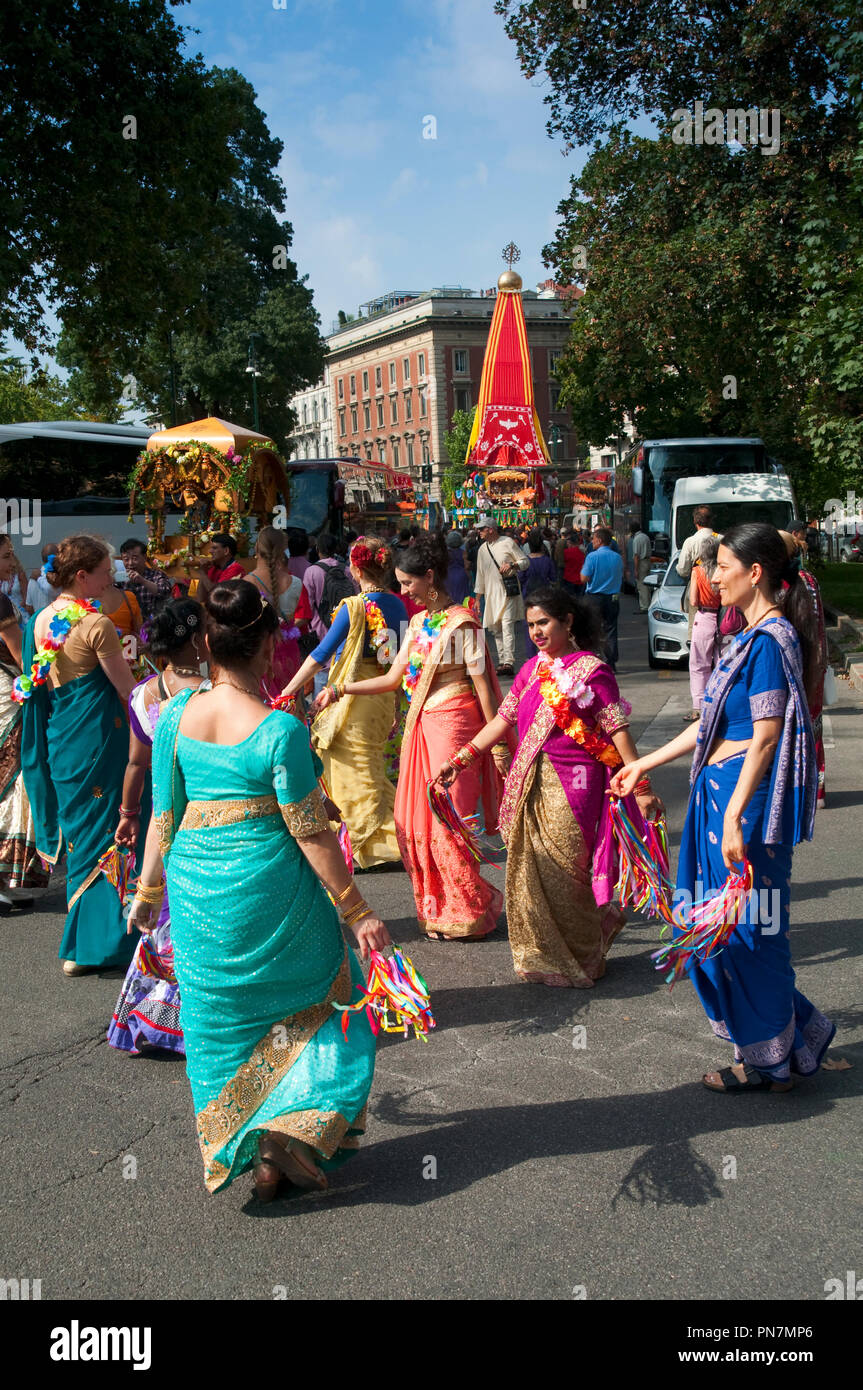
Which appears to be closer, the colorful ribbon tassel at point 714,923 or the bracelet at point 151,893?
the colorful ribbon tassel at point 714,923

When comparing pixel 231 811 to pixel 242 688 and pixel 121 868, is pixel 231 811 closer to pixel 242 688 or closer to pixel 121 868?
pixel 242 688

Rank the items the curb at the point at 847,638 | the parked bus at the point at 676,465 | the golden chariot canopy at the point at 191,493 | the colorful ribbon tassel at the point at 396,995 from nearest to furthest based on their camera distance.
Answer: the colorful ribbon tassel at the point at 396,995, the golden chariot canopy at the point at 191,493, the curb at the point at 847,638, the parked bus at the point at 676,465

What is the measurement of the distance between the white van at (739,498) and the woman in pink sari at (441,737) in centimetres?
1104

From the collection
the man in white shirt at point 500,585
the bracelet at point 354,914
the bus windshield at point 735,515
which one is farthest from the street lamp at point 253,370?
the bracelet at point 354,914

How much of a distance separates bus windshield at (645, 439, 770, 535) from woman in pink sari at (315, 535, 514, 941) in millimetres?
17667

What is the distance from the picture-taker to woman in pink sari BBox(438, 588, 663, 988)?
492 centimetres

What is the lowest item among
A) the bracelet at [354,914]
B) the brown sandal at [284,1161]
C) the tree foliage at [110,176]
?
the brown sandal at [284,1161]

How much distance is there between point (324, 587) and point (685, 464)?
1501 centimetres

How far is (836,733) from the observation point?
34.1 ft

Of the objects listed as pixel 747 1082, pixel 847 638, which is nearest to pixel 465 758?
pixel 747 1082

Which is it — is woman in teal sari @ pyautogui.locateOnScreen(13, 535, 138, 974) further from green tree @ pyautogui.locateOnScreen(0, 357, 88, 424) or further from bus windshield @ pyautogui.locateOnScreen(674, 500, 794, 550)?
green tree @ pyautogui.locateOnScreen(0, 357, 88, 424)

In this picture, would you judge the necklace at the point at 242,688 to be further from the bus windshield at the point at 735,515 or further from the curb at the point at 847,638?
the bus windshield at the point at 735,515

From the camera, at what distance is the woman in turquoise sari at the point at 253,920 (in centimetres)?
323

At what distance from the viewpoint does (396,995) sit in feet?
11.1
